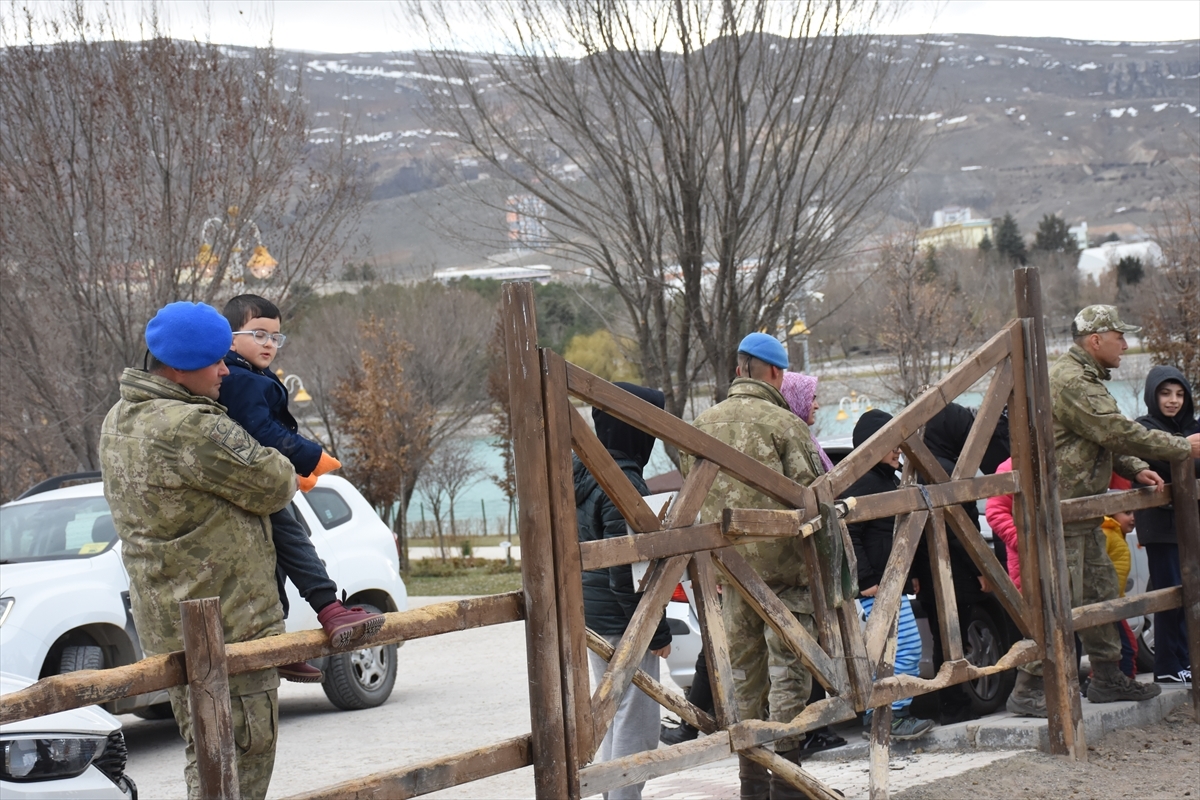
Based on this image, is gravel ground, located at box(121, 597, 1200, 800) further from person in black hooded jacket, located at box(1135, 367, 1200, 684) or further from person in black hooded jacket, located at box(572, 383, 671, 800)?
person in black hooded jacket, located at box(572, 383, 671, 800)

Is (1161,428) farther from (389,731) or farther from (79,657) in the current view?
(79,657)

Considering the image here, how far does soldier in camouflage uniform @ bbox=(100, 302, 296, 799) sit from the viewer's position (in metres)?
3.65

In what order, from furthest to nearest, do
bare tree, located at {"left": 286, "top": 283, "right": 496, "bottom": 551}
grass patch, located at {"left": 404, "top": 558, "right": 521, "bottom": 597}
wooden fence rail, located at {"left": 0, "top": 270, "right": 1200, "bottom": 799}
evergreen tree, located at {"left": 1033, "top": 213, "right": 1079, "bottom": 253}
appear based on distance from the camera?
evergreen tree, located at {"left": 1033, "top": 213, "right": 1079, "bottom": 253}, bare tree, located at {"left": 286, "top": 283, "right": 496, "bottom": 551}, grass patch, located at {"left": 404, "top": 558, "right": 521, "bottom": 597}, wooden fence rail, located at {"left": 0, "top": 270, "right": 1200, "bottom": 799}

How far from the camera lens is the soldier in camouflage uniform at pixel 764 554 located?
5.07 meters

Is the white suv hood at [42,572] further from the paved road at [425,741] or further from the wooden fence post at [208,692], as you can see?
the wooden fence post at [208,692]

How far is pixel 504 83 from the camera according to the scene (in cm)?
1562

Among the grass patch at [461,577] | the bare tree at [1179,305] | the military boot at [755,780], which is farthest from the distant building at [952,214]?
the military boot at [755,780]

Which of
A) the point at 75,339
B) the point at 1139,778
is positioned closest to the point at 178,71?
the point at 75,339

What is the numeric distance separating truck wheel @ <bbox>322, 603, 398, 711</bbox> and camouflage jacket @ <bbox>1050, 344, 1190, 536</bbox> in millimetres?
5495

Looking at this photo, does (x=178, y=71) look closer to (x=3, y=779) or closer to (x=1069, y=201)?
(x=3, y=779)

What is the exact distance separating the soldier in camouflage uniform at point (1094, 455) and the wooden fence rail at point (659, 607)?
2.21 feet

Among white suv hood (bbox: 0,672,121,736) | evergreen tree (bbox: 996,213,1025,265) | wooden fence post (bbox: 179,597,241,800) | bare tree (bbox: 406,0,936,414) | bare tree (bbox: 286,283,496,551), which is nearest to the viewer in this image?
wooden fence post (bbox: 179,597,241,800)

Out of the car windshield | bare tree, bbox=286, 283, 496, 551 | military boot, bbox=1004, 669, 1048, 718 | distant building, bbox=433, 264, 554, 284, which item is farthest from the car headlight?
bare tree, bbox=286, 283, 496, 551

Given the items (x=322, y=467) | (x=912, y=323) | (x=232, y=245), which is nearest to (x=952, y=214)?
(x=912, y=323)
